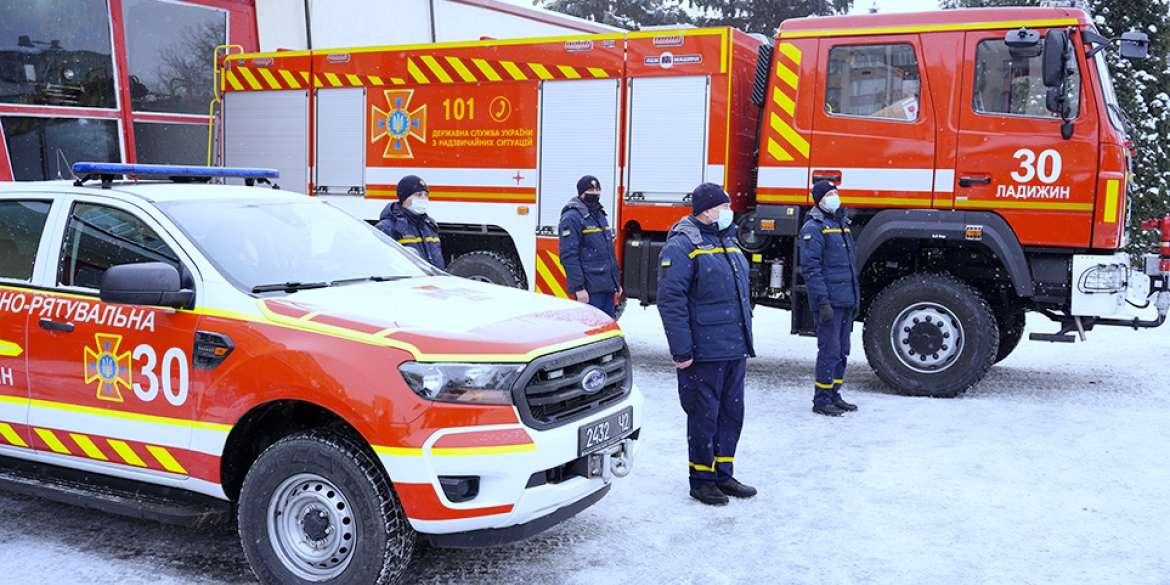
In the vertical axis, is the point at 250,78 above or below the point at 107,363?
above

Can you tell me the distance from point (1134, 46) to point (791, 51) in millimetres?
2513

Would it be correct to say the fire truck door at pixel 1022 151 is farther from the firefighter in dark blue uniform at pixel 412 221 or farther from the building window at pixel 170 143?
the building window at pixel 170 143

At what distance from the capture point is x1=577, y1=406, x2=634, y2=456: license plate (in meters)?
4.17

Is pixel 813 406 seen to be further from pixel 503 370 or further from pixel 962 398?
pixel 503 370

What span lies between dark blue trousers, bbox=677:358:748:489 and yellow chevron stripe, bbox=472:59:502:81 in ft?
16.2

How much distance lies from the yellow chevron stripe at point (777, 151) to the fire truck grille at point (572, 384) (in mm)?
4367

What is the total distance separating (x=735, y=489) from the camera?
559 centimetres

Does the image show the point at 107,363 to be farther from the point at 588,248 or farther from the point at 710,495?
the point at 588,248

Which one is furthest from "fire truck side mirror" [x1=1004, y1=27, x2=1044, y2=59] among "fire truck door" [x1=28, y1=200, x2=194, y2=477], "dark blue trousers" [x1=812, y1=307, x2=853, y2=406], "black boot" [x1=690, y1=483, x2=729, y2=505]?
"fire truck door" [x1=28, y1=200, x2=194, y2=477]

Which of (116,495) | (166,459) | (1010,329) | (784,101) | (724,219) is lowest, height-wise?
(116,495)

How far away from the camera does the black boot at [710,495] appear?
17.8 ft

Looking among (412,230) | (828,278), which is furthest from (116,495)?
(828,278)

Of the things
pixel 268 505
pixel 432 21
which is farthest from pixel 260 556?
pixel 432 21

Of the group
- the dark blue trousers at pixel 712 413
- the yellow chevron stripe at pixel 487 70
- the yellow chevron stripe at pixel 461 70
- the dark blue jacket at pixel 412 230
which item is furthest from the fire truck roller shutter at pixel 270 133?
the dark blue trousers at pixel 712 413
